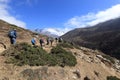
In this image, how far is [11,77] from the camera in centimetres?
1742

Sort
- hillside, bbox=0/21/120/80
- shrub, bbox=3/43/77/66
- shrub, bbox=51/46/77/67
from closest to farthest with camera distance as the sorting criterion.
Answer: hillside, bbox=0/21/120/80 < shrub, bbox=3/43/77/66 < shrub, bbox=51/46/77/67

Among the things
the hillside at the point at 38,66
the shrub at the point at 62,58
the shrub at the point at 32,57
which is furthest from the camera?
the shrub at the point at 62,58

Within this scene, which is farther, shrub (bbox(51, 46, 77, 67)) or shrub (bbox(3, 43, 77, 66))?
shrub (bbox(51, 46, 77, 67))

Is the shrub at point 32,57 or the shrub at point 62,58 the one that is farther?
the shrub at point 62,58

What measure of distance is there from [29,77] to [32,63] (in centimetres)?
205

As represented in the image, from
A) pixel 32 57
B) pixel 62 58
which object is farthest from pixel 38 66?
pixel 62 58

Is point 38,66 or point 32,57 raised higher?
point 32,57

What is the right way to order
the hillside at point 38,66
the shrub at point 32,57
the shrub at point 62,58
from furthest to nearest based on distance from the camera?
the shrub at point 62,58 → the shrub at point 32,57 → the hillside at point 38,66

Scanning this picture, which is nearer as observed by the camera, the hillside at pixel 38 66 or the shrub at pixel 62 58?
the hillside at pixel 38 66

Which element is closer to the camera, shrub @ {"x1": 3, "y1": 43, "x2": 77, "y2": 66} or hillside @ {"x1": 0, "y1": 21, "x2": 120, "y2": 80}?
hillside @ {"x1": 0, "y1": 21, "x2": 120, "y2": 80}

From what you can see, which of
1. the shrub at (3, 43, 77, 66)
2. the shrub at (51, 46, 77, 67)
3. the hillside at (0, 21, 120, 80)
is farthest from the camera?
the shrub at (51, 46, 77, 67)

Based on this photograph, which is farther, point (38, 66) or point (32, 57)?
point (32, 57)

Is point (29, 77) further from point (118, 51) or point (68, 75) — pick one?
point (118, 51)

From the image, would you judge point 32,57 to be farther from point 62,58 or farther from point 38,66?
point 62,58
